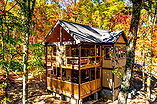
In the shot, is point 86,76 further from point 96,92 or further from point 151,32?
point 151,32

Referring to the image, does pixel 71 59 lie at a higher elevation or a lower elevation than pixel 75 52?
lower

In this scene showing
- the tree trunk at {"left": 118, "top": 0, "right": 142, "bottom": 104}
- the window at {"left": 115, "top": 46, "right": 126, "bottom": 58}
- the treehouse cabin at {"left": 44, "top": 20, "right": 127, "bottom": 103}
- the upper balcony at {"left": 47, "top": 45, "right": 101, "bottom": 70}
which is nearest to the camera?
the tree trunk at {"left": 118, "top": 0, "right": 142, "bottom": 104}

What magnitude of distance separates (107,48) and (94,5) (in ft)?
58.1

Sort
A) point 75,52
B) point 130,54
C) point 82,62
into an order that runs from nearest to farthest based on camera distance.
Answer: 1. point 130,54
2. point 82,62
3. point 75,52

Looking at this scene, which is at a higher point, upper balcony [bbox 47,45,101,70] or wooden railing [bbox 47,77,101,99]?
upper balcony [bbox 47,45,101,70]

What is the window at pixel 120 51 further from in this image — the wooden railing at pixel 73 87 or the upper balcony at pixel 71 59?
the wooden railing at pixel 73 87

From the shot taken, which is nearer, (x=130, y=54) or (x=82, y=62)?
(x=130, y=54)

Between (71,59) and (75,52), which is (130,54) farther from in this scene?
(75,52)

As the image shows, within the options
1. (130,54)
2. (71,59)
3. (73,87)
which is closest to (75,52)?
(71,59)

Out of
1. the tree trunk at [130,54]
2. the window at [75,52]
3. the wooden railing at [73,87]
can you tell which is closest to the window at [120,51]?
the wooden railing at [73,87]

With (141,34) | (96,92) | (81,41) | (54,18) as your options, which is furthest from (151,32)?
(54,18)

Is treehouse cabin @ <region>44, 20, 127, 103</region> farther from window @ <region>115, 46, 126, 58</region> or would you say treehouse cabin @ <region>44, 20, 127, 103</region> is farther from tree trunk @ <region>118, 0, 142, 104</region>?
tree trunk @ <region>118, 0, 142, 104</region>

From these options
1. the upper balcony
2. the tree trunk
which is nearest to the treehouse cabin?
the upper balcony

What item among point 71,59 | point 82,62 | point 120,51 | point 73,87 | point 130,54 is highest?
point 120,51
